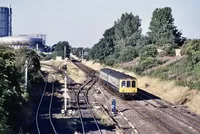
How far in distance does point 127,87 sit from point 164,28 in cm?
4634

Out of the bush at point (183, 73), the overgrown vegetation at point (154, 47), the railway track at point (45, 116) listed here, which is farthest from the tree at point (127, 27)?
the railway track at point (45, 116)

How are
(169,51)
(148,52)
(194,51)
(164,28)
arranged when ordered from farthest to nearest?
(164,28) < (169,51) < (148,52) < (194,51)

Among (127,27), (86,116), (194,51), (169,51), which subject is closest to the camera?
(86,116)

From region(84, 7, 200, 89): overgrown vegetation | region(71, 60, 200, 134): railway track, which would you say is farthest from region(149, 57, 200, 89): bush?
region(71, 60, 200, 134): railway track

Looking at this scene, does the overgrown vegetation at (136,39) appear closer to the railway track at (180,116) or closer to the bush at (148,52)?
the bush at (148,52)

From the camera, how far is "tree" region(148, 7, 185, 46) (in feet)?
267

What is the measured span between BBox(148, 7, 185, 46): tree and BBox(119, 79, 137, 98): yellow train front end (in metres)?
43.0

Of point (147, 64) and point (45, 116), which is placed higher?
point (147, 64)

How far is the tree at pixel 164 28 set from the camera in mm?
81312

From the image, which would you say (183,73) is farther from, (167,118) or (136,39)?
(136,39)

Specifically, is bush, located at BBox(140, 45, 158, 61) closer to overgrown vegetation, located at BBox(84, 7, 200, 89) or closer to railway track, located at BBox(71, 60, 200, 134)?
overgrown vegetation, located at BBox(84, 7, 200, 89)

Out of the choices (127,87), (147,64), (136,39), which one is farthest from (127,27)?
(127,87)

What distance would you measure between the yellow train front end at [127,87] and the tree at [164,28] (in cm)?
4296

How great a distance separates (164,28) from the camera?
8244cm
